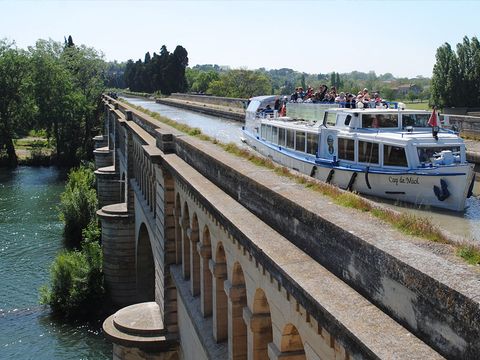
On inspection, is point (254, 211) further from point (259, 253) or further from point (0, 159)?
point (0, 159)

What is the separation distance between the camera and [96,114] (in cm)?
9119

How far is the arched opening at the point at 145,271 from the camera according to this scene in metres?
34.8

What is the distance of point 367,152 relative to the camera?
573 inches

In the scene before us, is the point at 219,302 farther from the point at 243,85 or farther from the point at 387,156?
the point at 243,85

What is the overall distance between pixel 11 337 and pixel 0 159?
188 ft

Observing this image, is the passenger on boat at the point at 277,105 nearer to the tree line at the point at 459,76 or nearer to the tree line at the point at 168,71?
the tree line at the point at 459,76

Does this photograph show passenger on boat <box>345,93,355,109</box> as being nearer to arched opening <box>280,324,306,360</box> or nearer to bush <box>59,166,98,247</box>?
arched opening <box>280,324,306,360</box>

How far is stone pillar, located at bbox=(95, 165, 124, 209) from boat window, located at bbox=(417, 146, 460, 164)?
133 ft

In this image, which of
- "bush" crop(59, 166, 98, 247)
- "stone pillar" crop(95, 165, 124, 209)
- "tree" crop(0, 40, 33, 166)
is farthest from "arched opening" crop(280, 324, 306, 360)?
"tree" crop(0, 40, 33, 166)

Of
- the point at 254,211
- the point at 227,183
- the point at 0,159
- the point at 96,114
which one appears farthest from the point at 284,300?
the point at 96,114

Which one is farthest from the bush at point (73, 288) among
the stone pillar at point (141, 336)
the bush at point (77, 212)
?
the stone pillar at point (141, 336)

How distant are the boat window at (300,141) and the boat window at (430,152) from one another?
5.69 meters

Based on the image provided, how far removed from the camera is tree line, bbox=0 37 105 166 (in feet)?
265

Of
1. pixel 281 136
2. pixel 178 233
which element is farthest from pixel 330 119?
pixel 178 233
